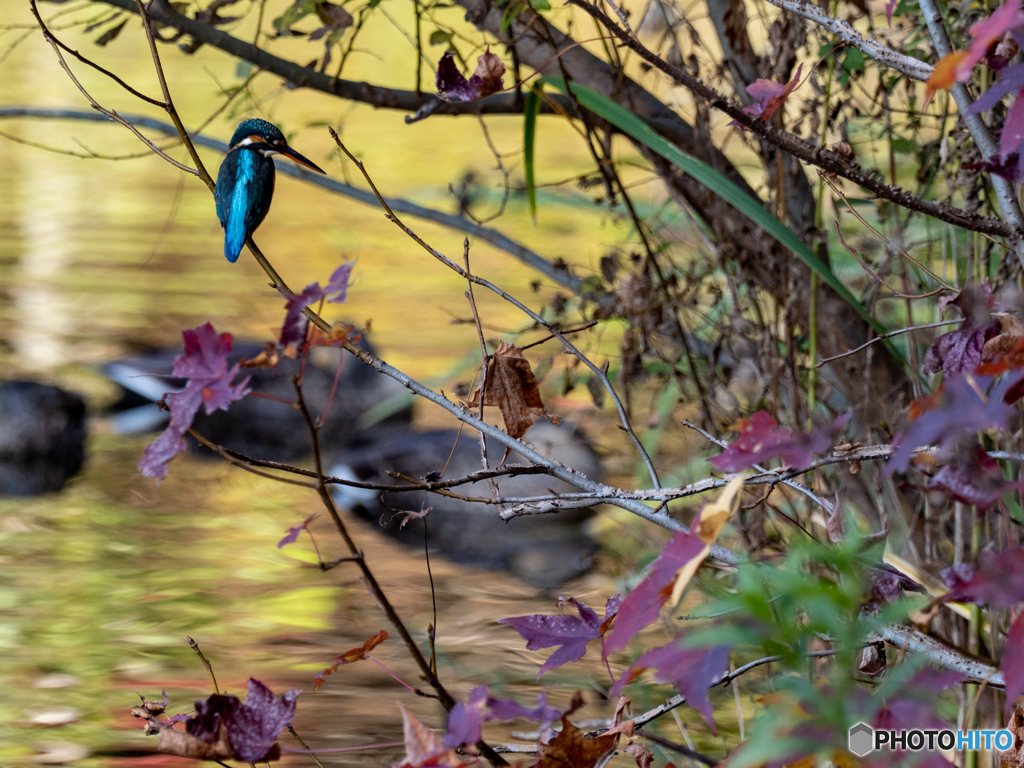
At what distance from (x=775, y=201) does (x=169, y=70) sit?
257 inches

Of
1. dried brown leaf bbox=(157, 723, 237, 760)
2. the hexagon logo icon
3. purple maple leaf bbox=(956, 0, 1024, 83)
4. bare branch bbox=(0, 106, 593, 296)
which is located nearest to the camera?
purple maple leaf bbox=(956, 0, 1024, 83)

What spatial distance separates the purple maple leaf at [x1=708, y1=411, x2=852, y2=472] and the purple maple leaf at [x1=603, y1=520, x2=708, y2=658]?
0.04 m

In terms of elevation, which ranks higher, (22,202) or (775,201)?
(22,202)

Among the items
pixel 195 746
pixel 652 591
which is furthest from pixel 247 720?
pixel 652 591

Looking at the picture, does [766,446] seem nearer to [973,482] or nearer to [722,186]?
[973,482]

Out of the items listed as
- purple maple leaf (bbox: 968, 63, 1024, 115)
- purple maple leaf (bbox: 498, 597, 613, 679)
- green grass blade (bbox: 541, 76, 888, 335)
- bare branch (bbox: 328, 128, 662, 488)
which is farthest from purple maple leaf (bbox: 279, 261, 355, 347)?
green grass blade (bbox: 541, 76, 888, 335)

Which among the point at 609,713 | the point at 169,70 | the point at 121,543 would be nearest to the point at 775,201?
the point at 609,713

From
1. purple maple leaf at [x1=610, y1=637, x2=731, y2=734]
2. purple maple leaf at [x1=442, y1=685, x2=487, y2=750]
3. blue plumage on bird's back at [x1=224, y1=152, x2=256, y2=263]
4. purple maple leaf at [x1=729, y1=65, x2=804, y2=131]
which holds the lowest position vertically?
purple maple leaf at [x1=442, y1=685, x2=487, y2=750]

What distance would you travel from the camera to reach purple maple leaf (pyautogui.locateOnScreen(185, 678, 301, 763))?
1.87 feet

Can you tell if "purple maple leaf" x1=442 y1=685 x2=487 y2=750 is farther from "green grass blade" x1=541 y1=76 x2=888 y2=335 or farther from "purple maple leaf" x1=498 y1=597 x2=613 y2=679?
"green grass blade" x1=541 y1=76 x2=888 y2=335

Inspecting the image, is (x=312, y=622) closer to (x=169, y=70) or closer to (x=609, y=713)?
(x=609, y=713)

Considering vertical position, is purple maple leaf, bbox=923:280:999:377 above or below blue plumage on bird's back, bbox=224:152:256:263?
below

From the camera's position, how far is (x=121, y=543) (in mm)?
2152
